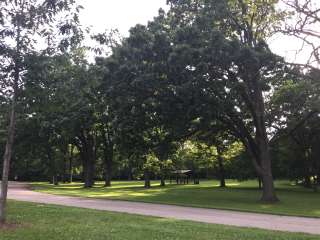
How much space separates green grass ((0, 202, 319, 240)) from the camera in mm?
12383

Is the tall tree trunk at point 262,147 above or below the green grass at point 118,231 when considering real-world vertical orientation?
above

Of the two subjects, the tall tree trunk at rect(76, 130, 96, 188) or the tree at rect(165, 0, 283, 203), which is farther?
the tall tree trunk at rect(76, 130, 96, 188)

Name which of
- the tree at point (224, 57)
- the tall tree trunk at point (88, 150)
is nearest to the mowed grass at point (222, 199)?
the tree at point (224, 57)

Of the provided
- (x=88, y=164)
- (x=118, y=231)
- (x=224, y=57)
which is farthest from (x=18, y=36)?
(x=88, y=164)

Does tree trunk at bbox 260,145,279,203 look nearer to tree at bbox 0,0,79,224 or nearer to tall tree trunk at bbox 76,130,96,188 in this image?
tree at bbox 0,0,79,224

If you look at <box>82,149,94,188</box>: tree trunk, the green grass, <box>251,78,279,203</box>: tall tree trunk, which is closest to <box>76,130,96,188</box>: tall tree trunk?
<box>82,149,94,188</box>: tree trunk

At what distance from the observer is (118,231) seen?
1343cm

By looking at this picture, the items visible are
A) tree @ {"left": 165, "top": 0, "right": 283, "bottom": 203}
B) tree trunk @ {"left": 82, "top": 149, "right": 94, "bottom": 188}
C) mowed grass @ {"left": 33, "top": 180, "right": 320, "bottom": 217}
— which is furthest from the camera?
tree trunk @ {"left": 82, "top": 149, "right": 94, "bottom": 188}

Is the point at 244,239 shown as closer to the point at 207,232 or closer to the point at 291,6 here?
the point at 207,232

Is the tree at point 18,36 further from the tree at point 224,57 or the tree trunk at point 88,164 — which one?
the tree trunk at point 88,164

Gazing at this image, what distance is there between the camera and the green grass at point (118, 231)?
1238 centimetres

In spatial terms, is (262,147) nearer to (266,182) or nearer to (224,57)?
(266,182)

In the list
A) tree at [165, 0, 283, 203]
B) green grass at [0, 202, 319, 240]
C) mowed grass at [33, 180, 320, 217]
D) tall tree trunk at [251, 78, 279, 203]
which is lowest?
green grass at [0, 202, 319, 240]

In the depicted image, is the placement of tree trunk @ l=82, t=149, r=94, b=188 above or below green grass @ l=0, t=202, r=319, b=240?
above
